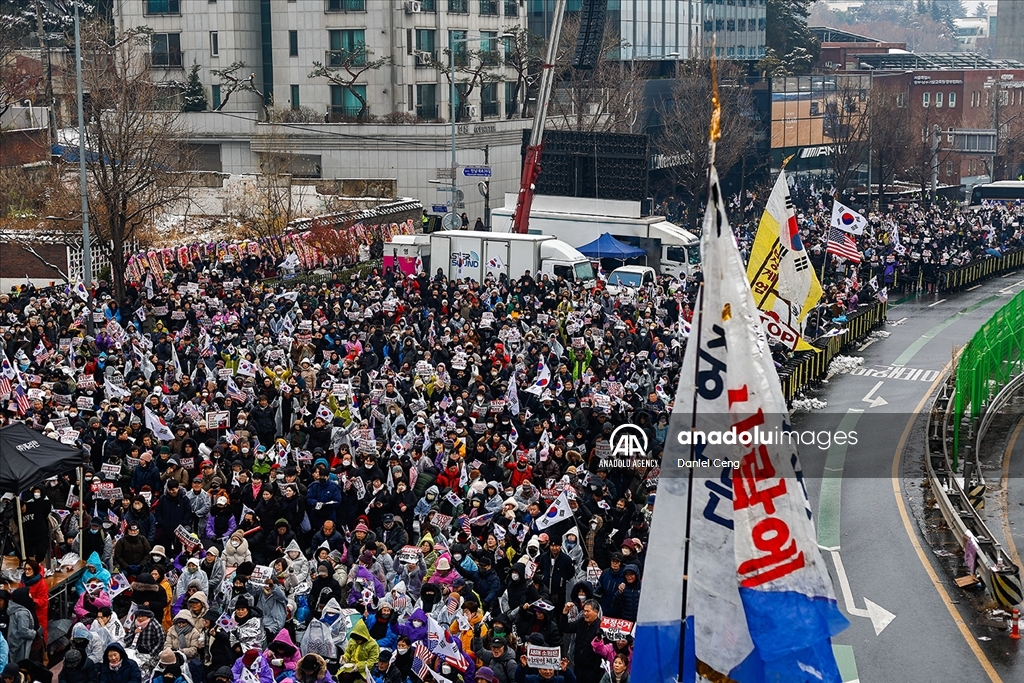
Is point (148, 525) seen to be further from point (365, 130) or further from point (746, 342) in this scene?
point (365, 130)

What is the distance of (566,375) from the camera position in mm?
23203

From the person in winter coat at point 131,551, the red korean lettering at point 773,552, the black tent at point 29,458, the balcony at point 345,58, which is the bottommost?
the person in winter coat at point 131,551

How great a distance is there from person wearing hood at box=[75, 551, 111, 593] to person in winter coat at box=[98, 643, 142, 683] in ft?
7.79

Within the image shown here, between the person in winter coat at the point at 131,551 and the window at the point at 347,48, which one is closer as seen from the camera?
the person in winter coat at the point at 131,551

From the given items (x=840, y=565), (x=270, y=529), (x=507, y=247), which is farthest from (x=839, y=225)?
(x=270, y=529)

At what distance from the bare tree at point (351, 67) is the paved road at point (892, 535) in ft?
102

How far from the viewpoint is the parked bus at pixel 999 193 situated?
67.0 meters

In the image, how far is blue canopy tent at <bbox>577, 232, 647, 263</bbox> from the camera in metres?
41.5

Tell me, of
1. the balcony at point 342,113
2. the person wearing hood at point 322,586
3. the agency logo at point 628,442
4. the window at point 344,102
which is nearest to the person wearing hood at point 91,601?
the person wearing hood at point 322,586

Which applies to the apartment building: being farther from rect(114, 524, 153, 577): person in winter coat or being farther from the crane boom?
rect(114, 524, 153, 577): person in winter coat

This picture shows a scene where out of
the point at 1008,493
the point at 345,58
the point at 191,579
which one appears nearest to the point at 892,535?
the point at 1008,493

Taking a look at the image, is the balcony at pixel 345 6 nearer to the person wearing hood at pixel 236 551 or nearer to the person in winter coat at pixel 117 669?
the person wearing hood at pixel 236 551

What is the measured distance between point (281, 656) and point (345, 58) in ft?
169

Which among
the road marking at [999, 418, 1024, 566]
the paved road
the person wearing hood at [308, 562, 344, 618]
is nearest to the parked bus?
the paved road
